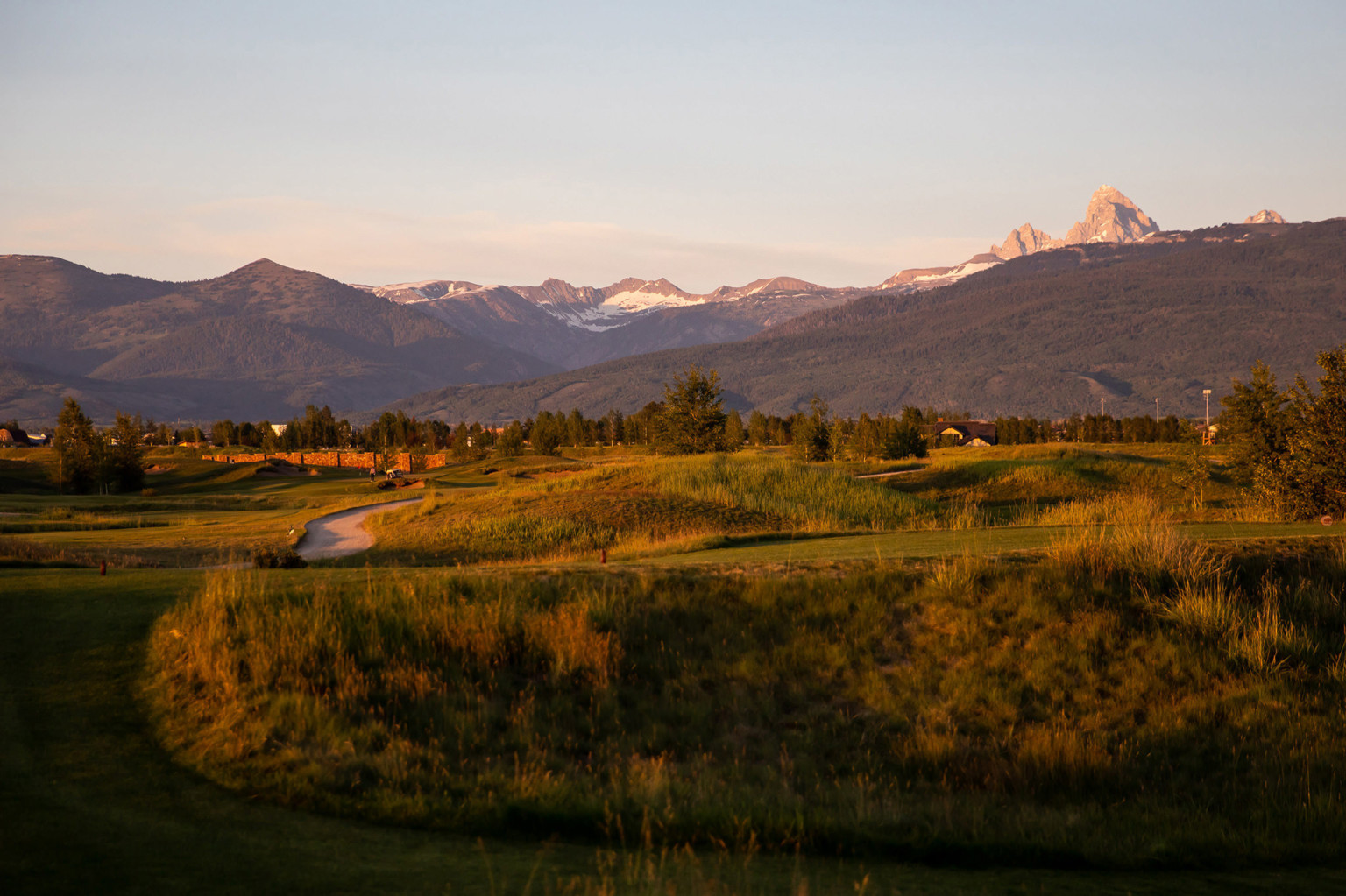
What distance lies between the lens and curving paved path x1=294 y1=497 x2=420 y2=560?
28220 mm

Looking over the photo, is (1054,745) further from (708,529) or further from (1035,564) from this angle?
(708,529)

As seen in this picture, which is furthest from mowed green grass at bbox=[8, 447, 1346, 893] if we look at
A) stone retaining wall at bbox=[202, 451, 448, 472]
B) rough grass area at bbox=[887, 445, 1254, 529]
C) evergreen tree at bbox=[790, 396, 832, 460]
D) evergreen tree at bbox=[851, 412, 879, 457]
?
stone retaining wall at bbox=[202, 451, 448, 472]

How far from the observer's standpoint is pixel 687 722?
1059 centimetres

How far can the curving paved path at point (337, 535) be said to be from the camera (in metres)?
28.2

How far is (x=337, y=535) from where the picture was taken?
33.0m

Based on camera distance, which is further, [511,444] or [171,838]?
[511,444]

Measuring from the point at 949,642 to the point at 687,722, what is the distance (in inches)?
141

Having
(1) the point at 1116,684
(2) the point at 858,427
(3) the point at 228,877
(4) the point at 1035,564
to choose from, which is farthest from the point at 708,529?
(2) the point at 858,427

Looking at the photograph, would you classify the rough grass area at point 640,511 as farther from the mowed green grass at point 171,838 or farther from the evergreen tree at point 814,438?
the evergreen tree at point 814,438

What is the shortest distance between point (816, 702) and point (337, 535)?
25553mm

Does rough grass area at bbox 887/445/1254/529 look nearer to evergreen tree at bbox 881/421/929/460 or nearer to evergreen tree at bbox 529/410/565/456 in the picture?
evergreen tree at bbox 881/421/929/460

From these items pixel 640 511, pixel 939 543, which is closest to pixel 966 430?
pixel 640 511

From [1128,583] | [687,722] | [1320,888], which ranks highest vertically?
[1128,583]

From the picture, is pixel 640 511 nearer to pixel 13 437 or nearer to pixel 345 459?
pixel 345 459
